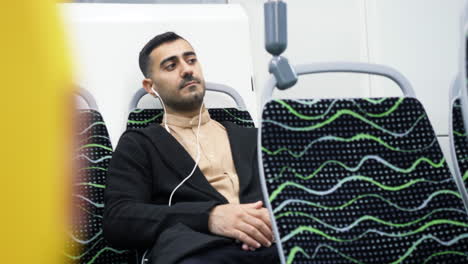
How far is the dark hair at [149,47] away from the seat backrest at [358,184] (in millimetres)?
891

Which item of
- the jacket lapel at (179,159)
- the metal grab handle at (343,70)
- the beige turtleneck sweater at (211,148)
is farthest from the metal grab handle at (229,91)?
the metal grab handle at (343,70)

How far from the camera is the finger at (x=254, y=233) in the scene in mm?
1348

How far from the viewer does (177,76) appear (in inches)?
73.6

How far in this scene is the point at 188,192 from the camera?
61.6 inches

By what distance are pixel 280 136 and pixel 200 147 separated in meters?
0.67

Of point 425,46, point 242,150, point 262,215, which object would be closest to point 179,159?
point 242,150

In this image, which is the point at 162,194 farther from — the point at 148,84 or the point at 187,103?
the point at 148,84

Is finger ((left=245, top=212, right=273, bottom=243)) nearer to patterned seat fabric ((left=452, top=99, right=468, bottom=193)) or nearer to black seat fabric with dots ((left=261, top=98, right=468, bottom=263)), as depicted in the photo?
black seat fabric with dots ((left=261, top=98, right=468, bottom=263))

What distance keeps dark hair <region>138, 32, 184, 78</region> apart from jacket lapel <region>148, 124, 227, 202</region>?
300 mm

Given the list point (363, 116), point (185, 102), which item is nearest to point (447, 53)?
point (185, 102)

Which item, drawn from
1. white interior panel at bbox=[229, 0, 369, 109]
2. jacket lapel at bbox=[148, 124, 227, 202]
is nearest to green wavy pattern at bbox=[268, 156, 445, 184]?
jacket lapel at bbox=[148, 124, 227, 202]

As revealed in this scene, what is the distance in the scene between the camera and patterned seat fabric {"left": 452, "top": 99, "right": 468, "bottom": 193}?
114 centimetres

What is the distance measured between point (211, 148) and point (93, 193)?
0.36 m

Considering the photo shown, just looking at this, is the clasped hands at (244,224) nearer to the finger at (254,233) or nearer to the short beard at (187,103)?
the finger at (254,233)
